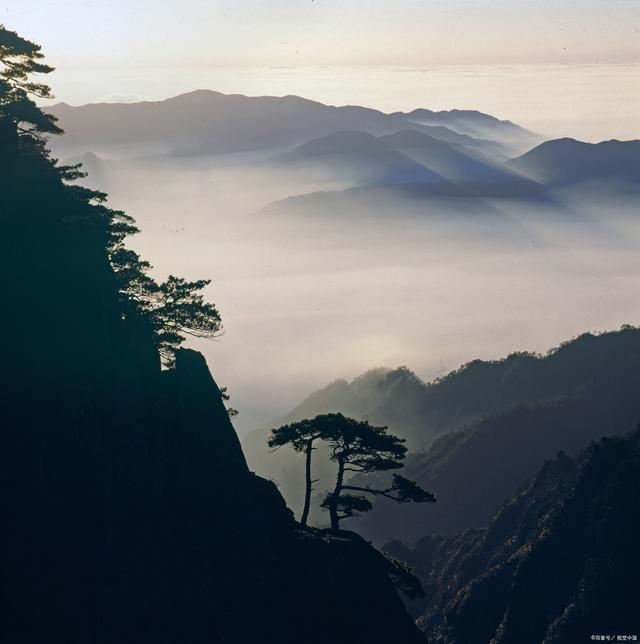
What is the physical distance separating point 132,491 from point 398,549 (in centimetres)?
9243

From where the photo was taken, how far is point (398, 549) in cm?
11738

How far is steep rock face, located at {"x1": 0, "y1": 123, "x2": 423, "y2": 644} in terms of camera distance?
86.9 feet

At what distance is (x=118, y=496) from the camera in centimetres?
2919

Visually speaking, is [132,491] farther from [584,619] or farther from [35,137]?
[584,619]

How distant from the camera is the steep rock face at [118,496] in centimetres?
2648

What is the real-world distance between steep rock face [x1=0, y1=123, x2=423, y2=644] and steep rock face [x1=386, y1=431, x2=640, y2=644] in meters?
36.5

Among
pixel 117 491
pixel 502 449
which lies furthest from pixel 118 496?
pixel 502 449

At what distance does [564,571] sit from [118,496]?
2326 inches

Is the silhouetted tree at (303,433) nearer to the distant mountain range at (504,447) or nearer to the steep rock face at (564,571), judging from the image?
the steep rock face at (564,571)

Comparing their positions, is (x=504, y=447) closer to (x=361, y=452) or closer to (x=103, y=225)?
(x=361, y=452)

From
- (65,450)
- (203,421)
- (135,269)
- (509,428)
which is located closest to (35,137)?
(135,269)

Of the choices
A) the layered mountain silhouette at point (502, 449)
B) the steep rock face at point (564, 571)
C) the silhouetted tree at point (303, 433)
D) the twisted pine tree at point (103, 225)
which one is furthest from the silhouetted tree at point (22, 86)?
the layered mountain silhouette at point (502, 449)

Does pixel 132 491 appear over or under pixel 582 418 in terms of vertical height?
over

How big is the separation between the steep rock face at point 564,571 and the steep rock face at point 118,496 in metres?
36.5
